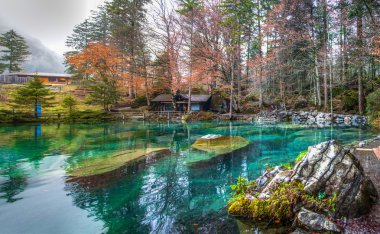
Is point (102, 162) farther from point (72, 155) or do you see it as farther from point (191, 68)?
point (191, 68)

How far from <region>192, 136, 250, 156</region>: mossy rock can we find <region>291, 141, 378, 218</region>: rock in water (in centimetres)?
574

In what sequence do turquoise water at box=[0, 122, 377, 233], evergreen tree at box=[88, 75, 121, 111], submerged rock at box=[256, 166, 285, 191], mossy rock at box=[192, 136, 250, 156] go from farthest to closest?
evergreen tree at box=[88, 75, 121, 111] < mossy rock at box=[192, 136, 250, 156] < submerged rock at box=[256, 166, 285, 191] < turquoise water at box=[0, 122, 377, 233]

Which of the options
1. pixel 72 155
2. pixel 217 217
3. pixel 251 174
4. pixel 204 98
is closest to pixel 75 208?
pixel 217 217

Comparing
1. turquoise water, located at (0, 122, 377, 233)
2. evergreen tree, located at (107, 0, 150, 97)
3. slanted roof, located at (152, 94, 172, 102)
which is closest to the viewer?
turquoise water, located at (0, 122, 377, 233)

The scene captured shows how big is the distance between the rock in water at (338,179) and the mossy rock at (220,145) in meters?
5.74

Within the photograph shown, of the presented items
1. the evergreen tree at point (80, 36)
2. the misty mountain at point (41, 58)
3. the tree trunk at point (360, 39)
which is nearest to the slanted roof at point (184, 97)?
the tree trunk at point (360, 39)

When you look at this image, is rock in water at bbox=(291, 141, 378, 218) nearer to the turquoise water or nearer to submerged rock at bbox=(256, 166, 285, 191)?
submerged rock at bbox=(256, 166, 285, 191)

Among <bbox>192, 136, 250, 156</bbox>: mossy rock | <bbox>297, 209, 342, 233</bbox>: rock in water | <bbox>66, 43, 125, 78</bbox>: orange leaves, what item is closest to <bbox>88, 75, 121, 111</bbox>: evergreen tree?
<bbox>66, 43, 125, 78</bbox>: orange leaves

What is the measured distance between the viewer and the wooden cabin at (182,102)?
3198 centimetres

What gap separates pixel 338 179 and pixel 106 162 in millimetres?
7672

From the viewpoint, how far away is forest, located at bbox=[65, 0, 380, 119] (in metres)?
21.4

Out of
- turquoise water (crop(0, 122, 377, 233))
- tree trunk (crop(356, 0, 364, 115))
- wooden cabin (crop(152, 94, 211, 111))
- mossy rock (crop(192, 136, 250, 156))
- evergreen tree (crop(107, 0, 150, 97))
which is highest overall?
evergreen tree (crop(107, 0, 150, 97))

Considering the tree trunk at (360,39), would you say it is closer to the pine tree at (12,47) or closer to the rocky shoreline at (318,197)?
the rocky shoreline at (318,197)

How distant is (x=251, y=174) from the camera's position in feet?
23.1
